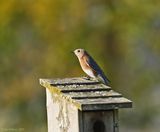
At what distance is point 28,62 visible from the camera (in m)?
15.6

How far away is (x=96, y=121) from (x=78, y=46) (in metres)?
10.3

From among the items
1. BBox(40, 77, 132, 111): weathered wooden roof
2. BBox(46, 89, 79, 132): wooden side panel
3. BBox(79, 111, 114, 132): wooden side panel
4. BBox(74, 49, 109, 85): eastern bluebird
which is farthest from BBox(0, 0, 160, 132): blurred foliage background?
BBox(79, 111, 114, 132): wooden side panel

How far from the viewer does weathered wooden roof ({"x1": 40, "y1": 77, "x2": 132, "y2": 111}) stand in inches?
191

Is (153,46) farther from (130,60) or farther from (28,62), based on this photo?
(28,62)

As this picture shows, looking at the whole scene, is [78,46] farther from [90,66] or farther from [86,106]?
[86,106]

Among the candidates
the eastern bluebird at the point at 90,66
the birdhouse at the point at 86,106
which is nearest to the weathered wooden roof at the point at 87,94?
the birdhouse at the point at 86,106

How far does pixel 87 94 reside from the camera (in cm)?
508

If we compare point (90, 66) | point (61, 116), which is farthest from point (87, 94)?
point (90, 66)

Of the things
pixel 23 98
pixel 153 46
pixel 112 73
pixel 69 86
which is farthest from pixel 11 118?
pixel 69 86

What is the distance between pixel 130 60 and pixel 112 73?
1.77ft

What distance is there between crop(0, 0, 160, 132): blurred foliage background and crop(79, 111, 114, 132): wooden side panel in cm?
1001

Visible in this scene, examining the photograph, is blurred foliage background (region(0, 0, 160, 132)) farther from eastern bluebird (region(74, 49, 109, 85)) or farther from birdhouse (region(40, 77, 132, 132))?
birdhouse (region(40, 77, 132, 132))

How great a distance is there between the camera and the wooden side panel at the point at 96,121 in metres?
5.03

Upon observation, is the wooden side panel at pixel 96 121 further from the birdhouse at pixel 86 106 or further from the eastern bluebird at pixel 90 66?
the eastern bluebird at pixel 90 66
